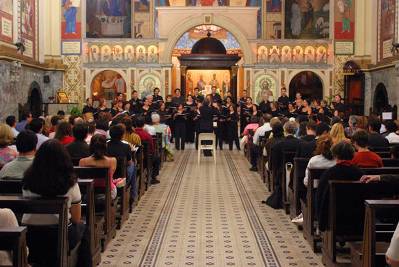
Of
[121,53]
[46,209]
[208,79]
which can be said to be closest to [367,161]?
[46,209]

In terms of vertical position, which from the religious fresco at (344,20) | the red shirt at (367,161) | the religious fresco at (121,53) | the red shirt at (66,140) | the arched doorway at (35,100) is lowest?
the red shirt at (367,161)

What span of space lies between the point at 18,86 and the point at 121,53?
6953 mm

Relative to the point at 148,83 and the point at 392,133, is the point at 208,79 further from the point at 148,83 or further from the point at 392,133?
the point at 392,133

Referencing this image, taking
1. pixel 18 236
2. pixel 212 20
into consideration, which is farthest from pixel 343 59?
pixel 18 236

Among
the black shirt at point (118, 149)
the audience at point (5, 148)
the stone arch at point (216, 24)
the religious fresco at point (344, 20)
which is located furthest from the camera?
the stone arch at point (216, 24)

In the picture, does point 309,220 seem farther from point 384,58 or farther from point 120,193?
point 384,58

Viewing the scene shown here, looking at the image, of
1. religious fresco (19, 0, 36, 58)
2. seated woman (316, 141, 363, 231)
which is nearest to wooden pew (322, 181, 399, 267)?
seated woman (316, 141, 363, 231)

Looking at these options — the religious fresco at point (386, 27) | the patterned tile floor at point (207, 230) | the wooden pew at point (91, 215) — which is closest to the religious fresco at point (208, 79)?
the religious fresco at point (386, 27)

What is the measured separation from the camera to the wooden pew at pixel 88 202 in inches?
255

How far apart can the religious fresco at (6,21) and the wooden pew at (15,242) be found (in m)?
17.3

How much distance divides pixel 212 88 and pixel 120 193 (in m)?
21.7

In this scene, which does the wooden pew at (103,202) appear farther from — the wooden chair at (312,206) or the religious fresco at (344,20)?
the religious fresco at (344,20)

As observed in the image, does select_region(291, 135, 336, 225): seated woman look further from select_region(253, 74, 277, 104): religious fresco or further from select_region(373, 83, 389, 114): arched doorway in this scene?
select_region(253, 74, 277, 104): religious fresco

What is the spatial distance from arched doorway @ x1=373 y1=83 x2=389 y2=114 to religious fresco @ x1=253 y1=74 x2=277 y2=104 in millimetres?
4597
